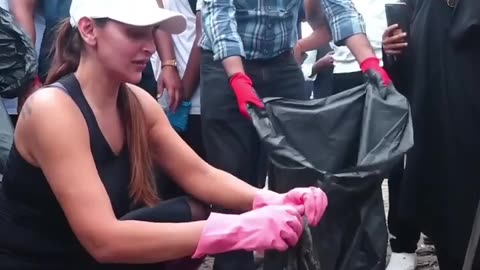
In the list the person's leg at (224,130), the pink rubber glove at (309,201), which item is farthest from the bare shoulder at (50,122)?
the person's leg at (224,130)

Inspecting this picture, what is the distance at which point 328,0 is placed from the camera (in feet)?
10.5

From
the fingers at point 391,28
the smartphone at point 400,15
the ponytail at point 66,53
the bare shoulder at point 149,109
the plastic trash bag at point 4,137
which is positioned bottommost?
the plastic trash bag at point 4,137

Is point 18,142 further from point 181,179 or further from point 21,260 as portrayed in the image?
point 181,179

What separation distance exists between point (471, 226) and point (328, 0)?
3.02 ft

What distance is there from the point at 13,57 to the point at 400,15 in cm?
135

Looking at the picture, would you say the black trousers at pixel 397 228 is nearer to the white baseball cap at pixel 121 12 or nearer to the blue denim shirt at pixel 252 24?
the blue denim shirt at pixel 252 24

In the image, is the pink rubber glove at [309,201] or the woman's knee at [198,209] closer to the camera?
the pink rubber glove at [309,201]

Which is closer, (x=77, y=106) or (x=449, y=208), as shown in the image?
(x=77, y=106)

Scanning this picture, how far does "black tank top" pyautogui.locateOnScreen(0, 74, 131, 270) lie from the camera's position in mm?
2234

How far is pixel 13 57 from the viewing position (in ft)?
10.2

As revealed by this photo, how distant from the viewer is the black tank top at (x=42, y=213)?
223 cm

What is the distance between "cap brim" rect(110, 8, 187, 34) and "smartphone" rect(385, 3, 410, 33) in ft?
3.30

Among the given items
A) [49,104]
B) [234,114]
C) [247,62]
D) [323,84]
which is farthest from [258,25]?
[323,84]

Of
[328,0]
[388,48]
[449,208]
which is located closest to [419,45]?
[388,48]
